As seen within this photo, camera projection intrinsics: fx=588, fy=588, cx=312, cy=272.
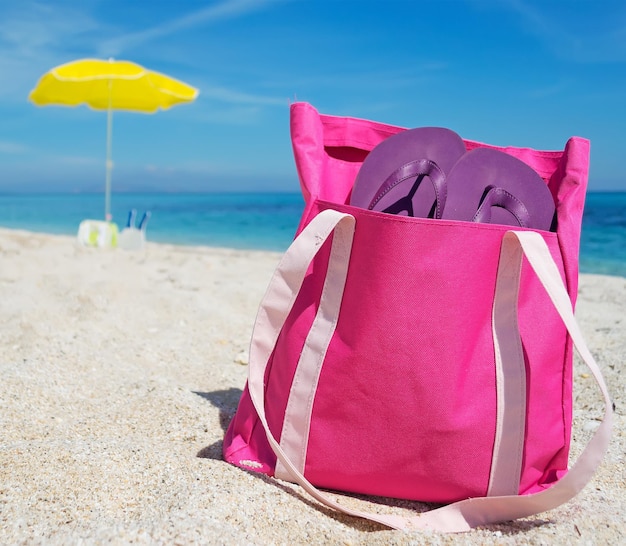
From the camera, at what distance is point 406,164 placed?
138cm

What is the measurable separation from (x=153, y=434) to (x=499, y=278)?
38.1 inches

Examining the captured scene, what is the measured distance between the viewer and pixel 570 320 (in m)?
1.11

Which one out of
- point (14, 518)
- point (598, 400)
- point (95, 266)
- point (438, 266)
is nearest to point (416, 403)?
point (438, 266)

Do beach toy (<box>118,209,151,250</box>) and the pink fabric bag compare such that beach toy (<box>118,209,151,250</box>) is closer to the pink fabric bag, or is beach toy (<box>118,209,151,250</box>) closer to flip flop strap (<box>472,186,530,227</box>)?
the pink fabric bag

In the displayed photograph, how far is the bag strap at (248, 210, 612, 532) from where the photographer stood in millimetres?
1067

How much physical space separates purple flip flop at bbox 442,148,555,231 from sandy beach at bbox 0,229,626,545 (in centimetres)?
64

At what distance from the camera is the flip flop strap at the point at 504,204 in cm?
133

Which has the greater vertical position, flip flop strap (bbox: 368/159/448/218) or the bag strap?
flip flop strap (bbox: 368/159/448/218)

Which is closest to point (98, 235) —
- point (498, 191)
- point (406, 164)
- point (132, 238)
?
point (132, 238)

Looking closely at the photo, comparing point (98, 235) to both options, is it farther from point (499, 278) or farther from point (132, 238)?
point (499, 278)

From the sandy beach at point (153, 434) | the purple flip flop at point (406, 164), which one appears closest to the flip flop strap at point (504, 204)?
the purple flip flop at point (406, 164)

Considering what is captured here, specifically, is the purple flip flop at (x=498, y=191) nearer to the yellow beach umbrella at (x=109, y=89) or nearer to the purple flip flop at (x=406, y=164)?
the purple flip flop at (x=406, y=164)

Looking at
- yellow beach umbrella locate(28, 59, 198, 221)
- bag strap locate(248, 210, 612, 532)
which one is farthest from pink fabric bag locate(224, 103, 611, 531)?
yellow beach umbrella locate(28, 59, 198, 221)

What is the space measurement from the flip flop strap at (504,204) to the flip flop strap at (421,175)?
9 centimetres
